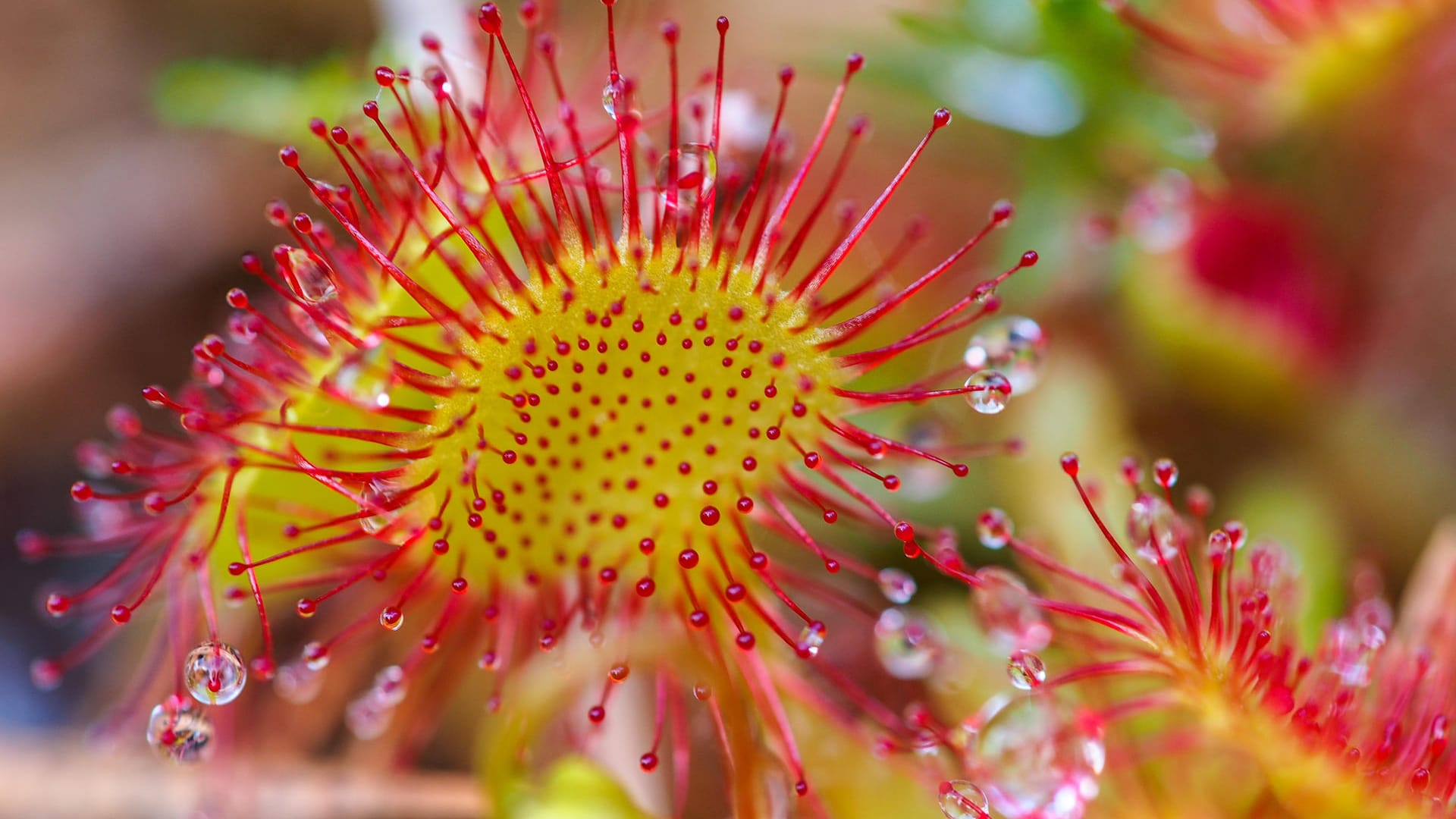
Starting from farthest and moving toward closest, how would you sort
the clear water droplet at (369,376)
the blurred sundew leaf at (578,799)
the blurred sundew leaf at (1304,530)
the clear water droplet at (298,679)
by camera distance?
the blurred sundew leaf at (1304,530) → the clear water droplet at (298,679) → the blurred sundew leaf at (578,799) → the clear water droplet at (369,376)

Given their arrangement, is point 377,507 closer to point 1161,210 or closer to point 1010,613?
point 1010,613

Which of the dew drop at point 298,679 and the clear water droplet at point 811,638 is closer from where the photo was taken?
the clear water droplet at point 811,638

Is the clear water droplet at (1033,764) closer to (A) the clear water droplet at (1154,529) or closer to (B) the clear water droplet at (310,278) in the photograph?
(A) the clear water droplet at (1154,529)

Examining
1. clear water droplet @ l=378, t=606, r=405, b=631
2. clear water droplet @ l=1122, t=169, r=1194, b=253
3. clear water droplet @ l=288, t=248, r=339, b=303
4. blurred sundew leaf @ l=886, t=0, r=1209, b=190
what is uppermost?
blurred sundew leaf @ l=886, t=0, r=1209, b=190

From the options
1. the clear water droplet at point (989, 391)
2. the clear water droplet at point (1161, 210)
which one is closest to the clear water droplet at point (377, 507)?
the clear water droplet at point (989, 391)

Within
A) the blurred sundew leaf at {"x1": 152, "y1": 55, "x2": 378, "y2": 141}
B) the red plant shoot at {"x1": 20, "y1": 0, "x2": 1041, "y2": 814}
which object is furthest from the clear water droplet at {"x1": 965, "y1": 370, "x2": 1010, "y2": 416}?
the blurred sundew leaf at {"x1": 152, "y1": 55, "x2": 378, "y2": 141}

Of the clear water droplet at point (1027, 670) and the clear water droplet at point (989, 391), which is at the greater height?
the clear water droplet at point (989, 391)

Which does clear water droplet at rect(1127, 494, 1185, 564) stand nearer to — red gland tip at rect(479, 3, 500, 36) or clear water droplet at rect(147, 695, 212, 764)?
red gland tip at rect(479, 3, 500, 36)
